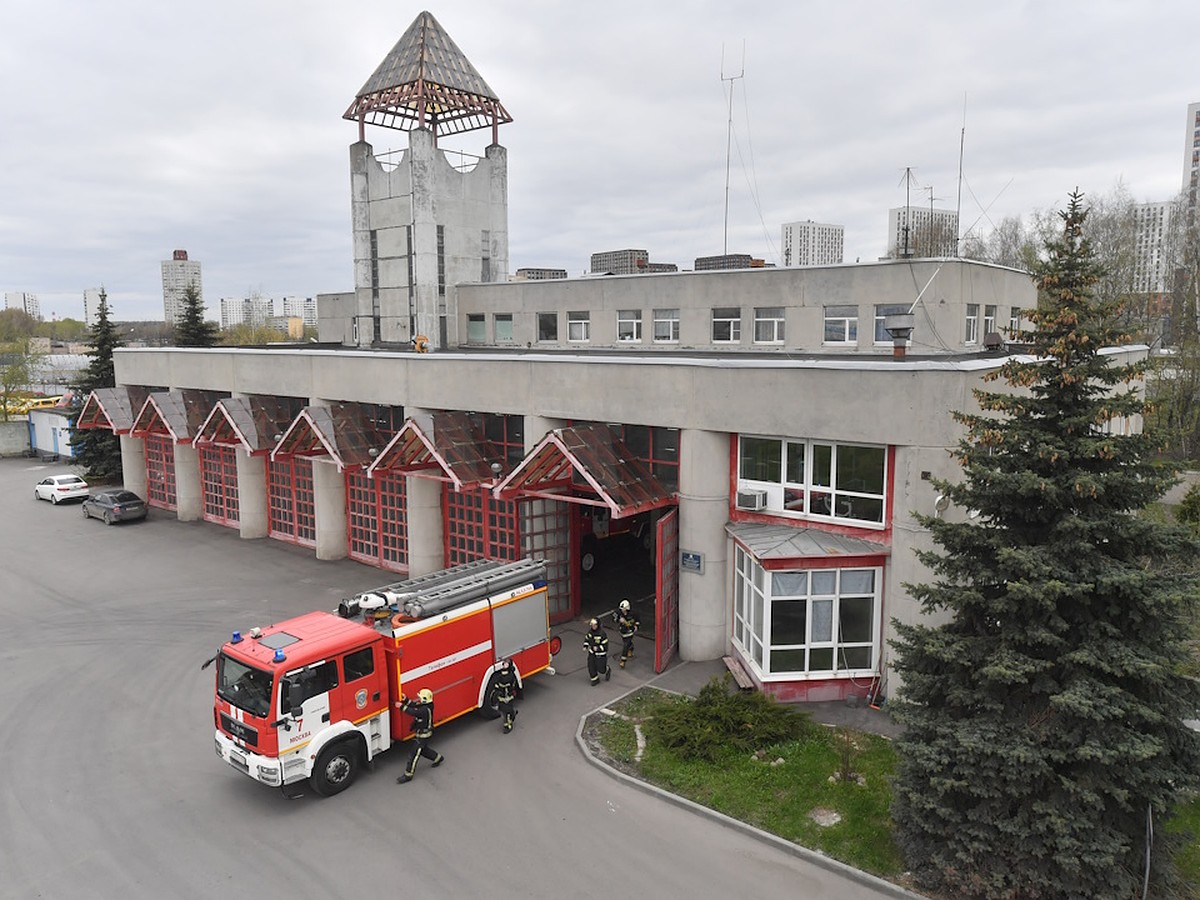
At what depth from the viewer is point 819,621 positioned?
594 inches

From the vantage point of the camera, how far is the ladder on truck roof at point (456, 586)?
1348cm

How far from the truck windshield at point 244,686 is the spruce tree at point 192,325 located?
41306mm

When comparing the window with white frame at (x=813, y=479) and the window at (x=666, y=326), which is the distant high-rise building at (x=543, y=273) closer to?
the window at (x=666, y=326)

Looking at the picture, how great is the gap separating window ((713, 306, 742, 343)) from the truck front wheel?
19270 millimetres

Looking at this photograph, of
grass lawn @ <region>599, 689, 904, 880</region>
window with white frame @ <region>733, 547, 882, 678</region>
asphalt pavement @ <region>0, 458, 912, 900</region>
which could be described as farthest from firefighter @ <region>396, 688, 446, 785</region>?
window with white frame @ <region>733, 547, 882, 678</region>

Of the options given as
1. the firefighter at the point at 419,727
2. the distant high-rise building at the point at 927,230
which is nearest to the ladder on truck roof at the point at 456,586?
the firefighter at the point at 419,727

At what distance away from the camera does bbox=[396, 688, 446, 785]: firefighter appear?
12.8 meters

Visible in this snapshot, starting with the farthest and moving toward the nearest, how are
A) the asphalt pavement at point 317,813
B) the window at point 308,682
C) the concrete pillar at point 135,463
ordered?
the concrete pillar at point 135,463, the window at point 308,682, the asphalt pavement at point 317,813

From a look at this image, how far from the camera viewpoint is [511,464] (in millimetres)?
21172

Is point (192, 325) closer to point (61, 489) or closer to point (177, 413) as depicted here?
point (61, 489)

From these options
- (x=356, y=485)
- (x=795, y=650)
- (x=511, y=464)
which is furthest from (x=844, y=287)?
(x=356, y=485)

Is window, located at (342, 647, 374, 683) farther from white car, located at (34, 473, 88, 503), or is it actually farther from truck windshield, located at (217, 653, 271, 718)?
white car, located at (34, 473, 88, 503)

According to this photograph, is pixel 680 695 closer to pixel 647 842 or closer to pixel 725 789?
pixel 725 789

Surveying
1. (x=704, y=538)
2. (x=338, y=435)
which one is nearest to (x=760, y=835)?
(x=704, y=538)
